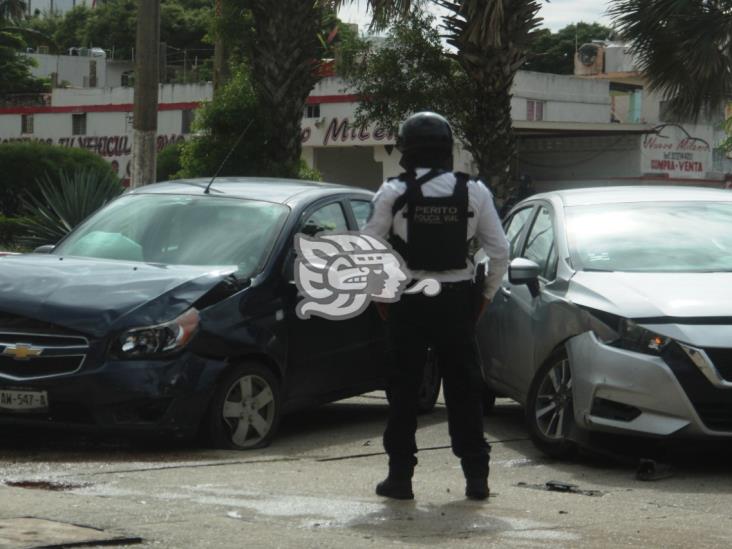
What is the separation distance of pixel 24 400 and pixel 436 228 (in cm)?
256

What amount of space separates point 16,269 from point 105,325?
91cm

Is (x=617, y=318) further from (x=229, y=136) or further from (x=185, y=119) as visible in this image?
(x=185, y=119)

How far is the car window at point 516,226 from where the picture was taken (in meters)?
9.27

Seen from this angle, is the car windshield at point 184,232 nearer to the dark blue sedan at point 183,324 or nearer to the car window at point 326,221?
the dark blue sedan at point 183,324

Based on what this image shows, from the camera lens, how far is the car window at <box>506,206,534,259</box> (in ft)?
30.4

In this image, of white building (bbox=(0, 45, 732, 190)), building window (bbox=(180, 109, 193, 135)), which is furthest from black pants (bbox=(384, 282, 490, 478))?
building window (bbox=(180, 109, 193, 135))

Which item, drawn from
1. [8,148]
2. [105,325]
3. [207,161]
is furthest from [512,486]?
[8,148]

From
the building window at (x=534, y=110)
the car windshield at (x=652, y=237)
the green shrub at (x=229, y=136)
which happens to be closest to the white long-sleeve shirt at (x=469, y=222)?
the car windshield at (x=652, y=237)

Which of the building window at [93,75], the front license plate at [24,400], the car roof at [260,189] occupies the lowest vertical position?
the front license plate at [24,400]

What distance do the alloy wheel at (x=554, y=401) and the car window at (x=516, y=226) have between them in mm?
1581

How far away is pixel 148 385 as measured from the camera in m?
7.24

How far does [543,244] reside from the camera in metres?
8.62

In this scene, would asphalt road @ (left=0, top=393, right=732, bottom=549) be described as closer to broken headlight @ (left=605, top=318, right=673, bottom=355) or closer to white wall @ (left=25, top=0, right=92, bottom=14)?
broken headlight @ (left=605, top=318, right=673, bottom=355)

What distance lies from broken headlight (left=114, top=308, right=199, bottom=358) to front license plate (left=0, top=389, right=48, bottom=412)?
457mm
